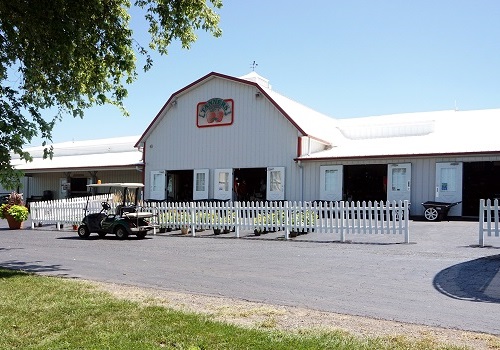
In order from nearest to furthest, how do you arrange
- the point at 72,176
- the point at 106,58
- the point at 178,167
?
the point at 106,58 → the point at 178,167 → the point at 72,176

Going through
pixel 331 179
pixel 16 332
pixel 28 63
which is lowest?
pixel 16 332

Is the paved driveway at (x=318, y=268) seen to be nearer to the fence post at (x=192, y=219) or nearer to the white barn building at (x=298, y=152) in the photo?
the fence post at (x=192, y=219)

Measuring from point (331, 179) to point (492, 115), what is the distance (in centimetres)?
918

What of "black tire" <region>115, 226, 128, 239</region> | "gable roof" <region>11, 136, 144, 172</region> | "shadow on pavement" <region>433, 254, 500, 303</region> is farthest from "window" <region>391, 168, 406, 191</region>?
"gable roof" <region>11, 136, 144, 172</region>

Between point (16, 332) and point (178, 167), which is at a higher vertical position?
point (178, 167)

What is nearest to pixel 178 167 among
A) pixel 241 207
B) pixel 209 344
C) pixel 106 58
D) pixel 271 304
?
pixel 241 207

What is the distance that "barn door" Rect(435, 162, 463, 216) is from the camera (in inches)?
787

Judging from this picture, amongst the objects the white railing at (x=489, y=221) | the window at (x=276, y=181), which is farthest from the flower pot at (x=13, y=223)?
the white railing at (x=489, y=221)

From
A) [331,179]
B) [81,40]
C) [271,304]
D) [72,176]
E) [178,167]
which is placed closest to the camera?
[271,304]

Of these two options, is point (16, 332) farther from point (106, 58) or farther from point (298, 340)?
point (106, 58)

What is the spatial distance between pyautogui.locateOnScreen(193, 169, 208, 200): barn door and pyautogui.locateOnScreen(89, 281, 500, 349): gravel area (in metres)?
18.3

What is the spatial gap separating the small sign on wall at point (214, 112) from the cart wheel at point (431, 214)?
10.5m

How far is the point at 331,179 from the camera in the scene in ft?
74.9

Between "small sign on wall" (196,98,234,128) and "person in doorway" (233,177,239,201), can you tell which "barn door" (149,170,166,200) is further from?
"person in doorway" (233,177,239,201)
